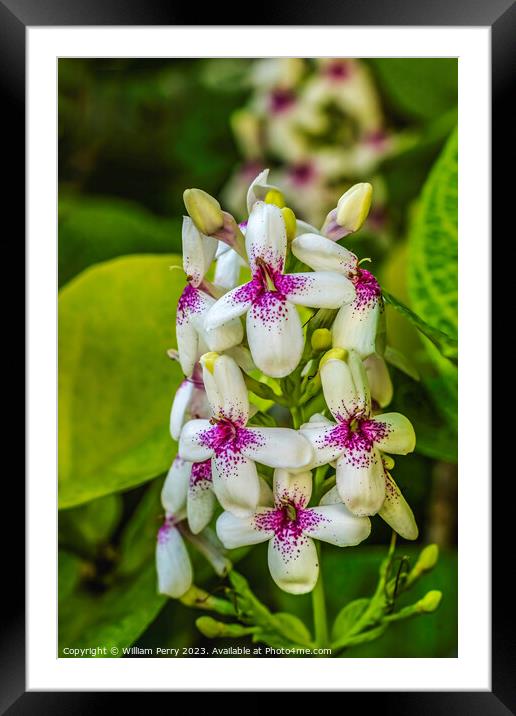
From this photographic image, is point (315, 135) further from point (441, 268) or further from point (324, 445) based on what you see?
point (324, 445)

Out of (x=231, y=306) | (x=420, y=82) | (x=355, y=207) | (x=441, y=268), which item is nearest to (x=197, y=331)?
(x=231, y=306)

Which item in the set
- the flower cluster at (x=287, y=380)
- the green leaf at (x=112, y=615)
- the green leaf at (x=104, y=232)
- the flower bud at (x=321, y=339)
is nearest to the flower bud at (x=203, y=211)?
the flower cluster at (x=287, y=380)

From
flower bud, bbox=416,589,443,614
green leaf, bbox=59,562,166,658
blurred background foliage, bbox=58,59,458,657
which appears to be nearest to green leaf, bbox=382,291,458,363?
blurred background foliage, bbox=58,59,458,657

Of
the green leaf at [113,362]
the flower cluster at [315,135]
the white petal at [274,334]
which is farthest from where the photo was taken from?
the flower cluster at [315,135]

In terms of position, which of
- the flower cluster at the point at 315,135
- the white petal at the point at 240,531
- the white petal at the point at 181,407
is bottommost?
the white petal at the point at 240,531

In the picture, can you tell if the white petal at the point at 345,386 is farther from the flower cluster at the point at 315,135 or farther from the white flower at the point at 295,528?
the flower cluster at the point at 315,135

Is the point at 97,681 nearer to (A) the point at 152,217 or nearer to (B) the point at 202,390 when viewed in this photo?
(B) the point at 202,390
